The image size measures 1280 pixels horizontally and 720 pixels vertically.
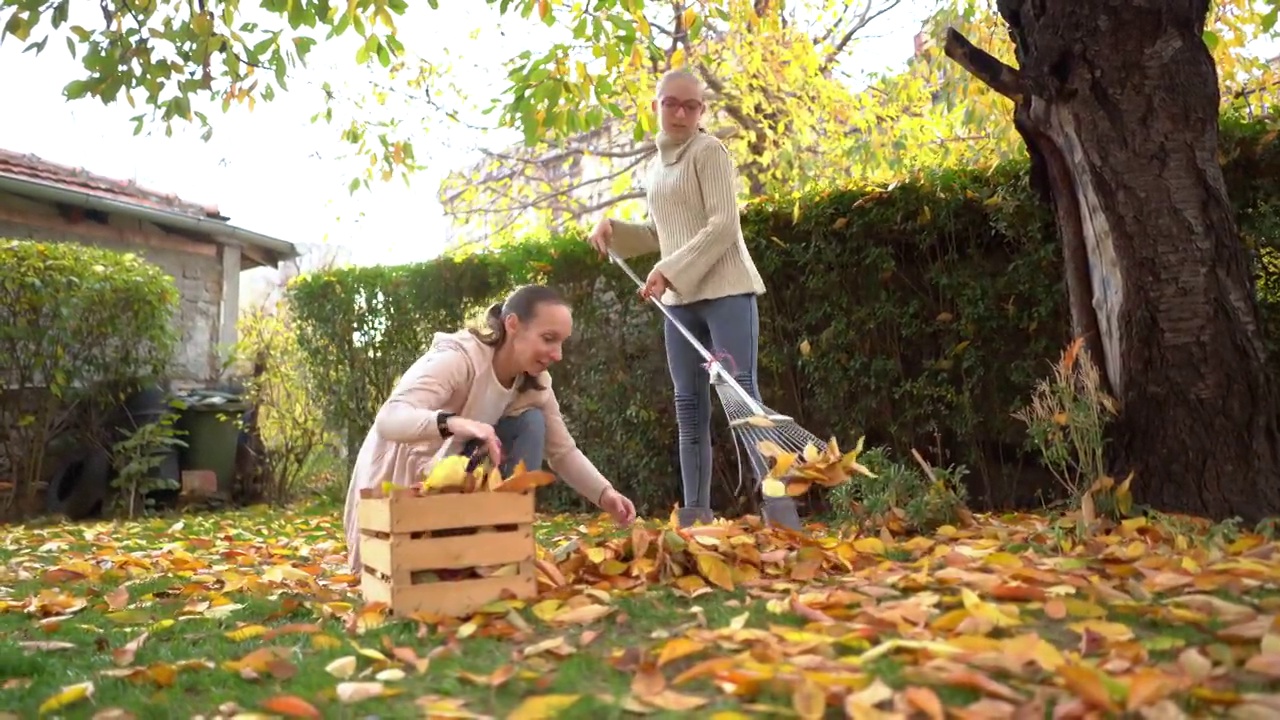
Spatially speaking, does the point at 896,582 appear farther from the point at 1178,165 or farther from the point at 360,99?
the point at 360,99

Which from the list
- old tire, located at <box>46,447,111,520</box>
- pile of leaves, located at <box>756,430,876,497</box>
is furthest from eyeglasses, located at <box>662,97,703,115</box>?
old tire, located at <box>46,447,111,520</box>

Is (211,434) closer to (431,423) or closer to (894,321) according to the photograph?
(894,321)

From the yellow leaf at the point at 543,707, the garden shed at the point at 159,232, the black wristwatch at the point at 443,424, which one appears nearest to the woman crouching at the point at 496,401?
the black wristwatch at the point at 443,424

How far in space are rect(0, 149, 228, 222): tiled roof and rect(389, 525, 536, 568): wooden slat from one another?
7.96m

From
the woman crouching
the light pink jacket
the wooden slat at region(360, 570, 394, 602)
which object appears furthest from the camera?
the woman crouching

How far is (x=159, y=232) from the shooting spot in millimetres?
9914

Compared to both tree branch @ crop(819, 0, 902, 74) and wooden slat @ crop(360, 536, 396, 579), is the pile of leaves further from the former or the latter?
tree branch @ crop(819, 0, 902, 74)

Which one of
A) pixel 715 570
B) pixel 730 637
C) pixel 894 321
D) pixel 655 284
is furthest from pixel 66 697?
pixel 894 321

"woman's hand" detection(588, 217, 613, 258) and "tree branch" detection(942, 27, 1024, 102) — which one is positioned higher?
"tree branch" detection(942, 27, 1024, 102)

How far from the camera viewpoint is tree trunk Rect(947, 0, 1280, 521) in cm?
358

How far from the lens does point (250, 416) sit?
27.2 ft

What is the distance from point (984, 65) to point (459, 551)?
8.45 feet

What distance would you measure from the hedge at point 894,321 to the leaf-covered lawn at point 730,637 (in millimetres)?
1391

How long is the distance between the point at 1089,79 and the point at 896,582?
214 cm
